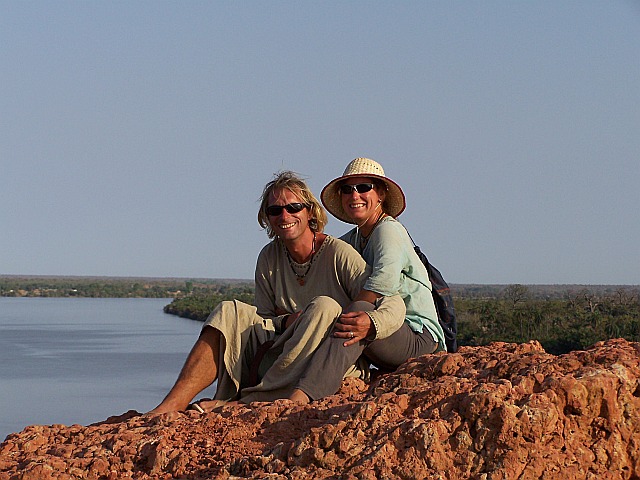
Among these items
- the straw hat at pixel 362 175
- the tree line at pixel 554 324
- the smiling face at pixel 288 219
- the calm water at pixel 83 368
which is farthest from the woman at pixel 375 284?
the tree line at pixel 554 324

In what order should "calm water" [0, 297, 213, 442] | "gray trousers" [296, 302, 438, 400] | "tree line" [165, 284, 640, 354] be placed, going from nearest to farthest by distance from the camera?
"gray trousers" [296, 302, 438, 400]
"calm water" [0, 297, 213, 442]
"tree line" [165, 284, 640, 354]

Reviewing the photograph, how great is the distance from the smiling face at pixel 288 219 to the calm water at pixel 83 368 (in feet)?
35.3

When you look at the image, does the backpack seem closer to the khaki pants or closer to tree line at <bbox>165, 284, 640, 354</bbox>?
the khaki pants

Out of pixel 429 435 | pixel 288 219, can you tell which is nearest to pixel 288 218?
pixel 288 219

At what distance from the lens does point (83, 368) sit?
963 inches

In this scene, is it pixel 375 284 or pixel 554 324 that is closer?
pixel 375 284

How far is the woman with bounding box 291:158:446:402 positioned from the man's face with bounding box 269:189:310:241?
0.32 meters

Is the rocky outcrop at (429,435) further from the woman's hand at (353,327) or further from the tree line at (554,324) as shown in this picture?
the tree line at (554,324)

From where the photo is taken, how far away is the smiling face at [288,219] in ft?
15.7

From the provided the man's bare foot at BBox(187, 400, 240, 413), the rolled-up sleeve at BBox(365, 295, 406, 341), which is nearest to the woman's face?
the rolled-up sleeve at BBox(365, 295, 406, 341)

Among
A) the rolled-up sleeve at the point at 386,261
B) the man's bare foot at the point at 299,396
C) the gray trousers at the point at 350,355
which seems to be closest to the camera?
the man's bare foot at the point at 299,396

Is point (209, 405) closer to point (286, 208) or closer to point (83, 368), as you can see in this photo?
point (286, 208)

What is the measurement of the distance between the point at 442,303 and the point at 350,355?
0.85 m

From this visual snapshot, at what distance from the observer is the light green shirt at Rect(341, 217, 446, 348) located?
15.2 ft
